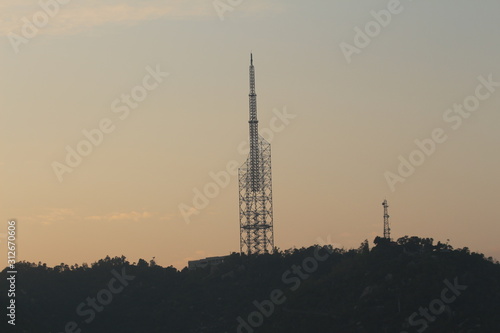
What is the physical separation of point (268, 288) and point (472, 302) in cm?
2655

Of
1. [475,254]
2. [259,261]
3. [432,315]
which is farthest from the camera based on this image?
[259,261]

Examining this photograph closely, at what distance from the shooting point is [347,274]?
422 feet

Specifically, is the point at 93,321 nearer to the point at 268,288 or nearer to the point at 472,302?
the point at 268,288

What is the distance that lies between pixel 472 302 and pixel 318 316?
1542 centimetres

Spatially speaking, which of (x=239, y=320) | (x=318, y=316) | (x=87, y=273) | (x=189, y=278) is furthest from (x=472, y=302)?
(x=87, y=273)

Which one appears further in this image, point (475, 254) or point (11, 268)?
point (11, 268)

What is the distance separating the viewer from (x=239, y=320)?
5094 inches

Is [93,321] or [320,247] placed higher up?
[320,247]

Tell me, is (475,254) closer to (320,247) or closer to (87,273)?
(320,247)

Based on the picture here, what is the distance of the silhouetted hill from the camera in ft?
387

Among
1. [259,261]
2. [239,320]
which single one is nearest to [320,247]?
[259,261]

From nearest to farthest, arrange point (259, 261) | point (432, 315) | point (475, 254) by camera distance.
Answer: point (432, 315), point (475, 254), point (259, 261)

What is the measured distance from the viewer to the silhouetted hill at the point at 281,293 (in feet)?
387

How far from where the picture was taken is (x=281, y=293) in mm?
131875
